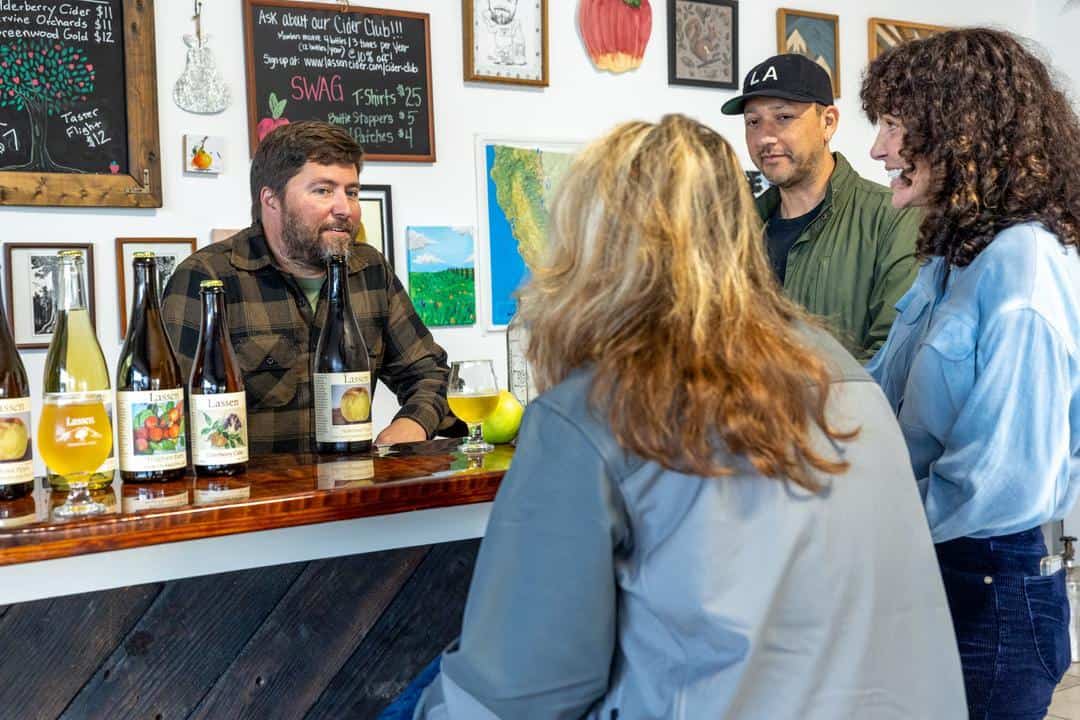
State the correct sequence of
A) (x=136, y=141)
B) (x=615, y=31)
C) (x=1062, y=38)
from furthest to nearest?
(x=1062, y=38)
(x=615, y=31)
(x=136, y=141)

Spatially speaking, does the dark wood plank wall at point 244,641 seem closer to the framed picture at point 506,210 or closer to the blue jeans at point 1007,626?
the blue jeans at point 1007,626

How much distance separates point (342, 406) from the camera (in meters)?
1.92

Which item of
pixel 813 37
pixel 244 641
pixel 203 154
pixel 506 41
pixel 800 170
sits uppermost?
pixel 813 37

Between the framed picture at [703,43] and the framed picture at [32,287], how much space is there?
2.14 metres

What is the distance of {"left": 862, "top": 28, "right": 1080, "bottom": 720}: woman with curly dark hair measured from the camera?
1476mm

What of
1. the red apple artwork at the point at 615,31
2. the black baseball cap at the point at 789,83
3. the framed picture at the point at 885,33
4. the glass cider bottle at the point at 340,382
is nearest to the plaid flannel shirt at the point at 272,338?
the glass cider bottle at the point at 340,382

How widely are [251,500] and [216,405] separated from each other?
23cm

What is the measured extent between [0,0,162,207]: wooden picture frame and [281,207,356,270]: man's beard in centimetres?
71

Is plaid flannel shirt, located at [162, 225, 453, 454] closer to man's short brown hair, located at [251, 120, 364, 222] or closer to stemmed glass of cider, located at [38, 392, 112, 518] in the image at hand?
man's short brown hair, located at [251, 120, 364, 222]

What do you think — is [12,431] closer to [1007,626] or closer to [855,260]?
[1007,626]

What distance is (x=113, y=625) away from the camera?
5.23 feet

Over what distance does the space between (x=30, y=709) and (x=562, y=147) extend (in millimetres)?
2750

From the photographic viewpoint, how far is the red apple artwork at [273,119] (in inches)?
131

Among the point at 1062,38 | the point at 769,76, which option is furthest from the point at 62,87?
the point at 1062,38
